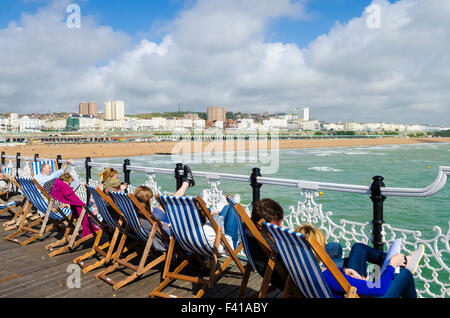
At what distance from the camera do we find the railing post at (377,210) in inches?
118

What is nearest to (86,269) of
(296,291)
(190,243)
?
(190,243)

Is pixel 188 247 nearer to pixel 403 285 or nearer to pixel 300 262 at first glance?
pixel 300 262

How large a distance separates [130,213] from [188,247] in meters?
0.68

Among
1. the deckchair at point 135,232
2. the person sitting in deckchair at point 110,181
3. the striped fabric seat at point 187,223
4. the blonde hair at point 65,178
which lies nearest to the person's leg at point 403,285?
the striped fabric seat at point 187,223

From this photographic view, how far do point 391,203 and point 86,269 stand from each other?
14187 mm

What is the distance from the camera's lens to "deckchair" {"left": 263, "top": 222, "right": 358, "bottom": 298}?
6.55 feet

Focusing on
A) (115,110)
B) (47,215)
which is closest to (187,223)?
(47,215)

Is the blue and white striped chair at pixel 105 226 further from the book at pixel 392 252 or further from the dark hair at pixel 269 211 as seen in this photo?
the book at pixel 392 252

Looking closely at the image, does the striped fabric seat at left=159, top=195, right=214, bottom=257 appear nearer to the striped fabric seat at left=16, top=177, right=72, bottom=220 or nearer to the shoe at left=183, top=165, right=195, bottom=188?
the shoe at left=183, top=165, right=195, bottom=188

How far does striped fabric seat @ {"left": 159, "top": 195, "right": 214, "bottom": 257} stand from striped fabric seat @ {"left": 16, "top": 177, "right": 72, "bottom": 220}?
2.24 m

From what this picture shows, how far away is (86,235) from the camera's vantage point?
440 centimetres

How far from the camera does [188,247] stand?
3.20m

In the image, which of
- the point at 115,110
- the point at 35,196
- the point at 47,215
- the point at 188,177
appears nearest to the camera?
the point at 188,177
